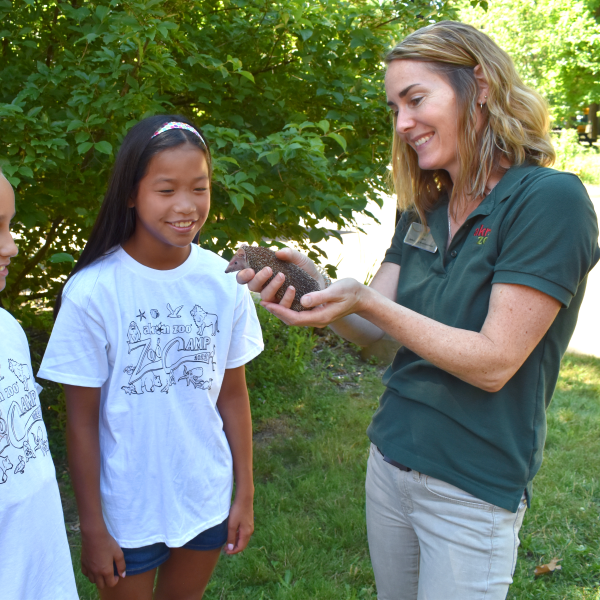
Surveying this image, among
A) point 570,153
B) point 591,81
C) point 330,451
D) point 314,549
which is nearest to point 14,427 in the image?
point 314,549

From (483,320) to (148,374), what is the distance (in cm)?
121

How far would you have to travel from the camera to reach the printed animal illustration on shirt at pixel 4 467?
164cm

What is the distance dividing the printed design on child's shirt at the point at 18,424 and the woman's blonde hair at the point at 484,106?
1.62 metres

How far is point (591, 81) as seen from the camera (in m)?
26.7

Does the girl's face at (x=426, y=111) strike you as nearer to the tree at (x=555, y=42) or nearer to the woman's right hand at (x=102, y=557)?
the woman's right hand at (x=102, y=557)

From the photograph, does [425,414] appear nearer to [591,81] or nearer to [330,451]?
[330,451]

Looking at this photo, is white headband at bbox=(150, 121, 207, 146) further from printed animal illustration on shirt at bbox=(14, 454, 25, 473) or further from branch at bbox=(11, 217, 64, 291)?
branch at bbox=(11, 217, 64, 291)

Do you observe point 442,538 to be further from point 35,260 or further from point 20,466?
point 35,260

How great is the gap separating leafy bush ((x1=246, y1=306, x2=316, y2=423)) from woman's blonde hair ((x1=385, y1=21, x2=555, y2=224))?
388cm

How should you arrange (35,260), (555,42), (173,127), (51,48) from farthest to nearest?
(555,42), (35,260), (51,48), (173,127)

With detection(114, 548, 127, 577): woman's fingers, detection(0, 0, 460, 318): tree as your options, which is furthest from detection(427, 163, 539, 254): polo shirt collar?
detection(114, 548, 127, 577): woman's fingers

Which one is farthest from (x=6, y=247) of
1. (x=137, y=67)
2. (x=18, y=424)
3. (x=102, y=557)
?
(x=137, y=67)

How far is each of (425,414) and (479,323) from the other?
380 millimetres

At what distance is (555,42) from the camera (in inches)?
1018
